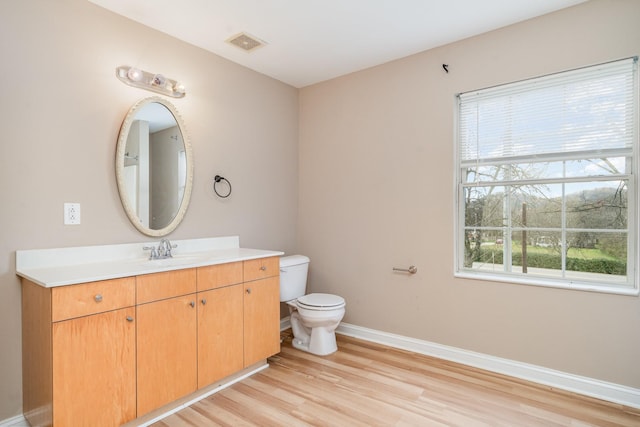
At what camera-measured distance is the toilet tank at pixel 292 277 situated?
120 inches

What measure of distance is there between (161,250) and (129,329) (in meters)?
0.71

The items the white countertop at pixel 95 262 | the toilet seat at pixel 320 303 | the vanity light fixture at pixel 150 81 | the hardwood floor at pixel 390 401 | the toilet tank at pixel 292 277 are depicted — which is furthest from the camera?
the toilet tank at pixel 292 277

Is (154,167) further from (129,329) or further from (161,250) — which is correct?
(129,329)

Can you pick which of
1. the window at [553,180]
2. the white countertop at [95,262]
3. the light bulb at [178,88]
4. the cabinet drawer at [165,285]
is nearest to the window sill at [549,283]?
the window at [553,180]

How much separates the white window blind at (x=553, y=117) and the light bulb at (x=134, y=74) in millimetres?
2409

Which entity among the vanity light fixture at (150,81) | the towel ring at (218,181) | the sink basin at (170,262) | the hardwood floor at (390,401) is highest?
the vanity light fixture at (150,81)

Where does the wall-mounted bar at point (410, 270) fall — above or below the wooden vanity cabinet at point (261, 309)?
above

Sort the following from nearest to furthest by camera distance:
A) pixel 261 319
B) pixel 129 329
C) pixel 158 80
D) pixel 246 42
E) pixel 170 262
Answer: pixel 129 329 < pixel 170 262 < pixel 158 80 < pixel 261 319 < pixel 246 42

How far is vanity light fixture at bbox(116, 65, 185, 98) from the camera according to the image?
2.30 meters

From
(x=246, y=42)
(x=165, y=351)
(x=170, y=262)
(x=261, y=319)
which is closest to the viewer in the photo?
(x=165, y=351)

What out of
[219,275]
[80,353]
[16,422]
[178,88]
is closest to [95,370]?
[80,353]

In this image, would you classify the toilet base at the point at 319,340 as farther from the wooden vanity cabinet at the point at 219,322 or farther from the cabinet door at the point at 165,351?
the cabinet door at the point at 165,351

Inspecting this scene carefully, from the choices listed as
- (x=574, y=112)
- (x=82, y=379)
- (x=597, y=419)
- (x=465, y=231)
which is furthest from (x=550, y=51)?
(x=82, y=379)

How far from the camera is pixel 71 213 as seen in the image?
2.09m
